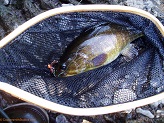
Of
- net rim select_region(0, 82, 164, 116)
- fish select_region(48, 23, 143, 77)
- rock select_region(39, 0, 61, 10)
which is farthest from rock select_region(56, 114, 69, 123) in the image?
rock select_region(39, 0, 61, 10)

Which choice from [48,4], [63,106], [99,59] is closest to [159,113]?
[99,59]

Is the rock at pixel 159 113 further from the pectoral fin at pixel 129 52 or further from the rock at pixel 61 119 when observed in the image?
the rock at pixel 61 119

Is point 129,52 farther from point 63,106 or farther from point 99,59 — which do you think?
point 63,106

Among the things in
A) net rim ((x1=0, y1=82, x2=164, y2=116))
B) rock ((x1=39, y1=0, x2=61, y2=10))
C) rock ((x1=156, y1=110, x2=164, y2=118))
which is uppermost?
rock ((x1=39, y1=0, x2=61, y2=10))

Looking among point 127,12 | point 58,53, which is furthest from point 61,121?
point 127,12

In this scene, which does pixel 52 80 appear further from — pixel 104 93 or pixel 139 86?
pixel 139 86

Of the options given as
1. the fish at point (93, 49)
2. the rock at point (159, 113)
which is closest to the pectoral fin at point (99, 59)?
the fish at point (93, 49)

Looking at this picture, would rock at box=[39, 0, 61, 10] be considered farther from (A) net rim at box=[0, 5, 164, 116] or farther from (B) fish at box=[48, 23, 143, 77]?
(A) net rim at box=[0, 5, 164, 116]
